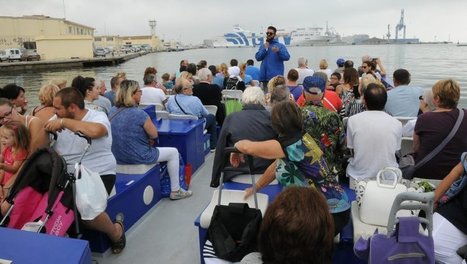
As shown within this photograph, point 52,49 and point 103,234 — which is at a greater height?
point 52,49

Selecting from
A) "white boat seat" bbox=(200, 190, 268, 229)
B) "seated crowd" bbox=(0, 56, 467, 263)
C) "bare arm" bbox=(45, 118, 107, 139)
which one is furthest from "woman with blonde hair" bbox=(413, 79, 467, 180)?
"bare arm" bbox=(45, 118, 107, 139)

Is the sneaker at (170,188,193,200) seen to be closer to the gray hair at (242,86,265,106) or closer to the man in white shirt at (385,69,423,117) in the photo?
the gray hair at (242,86,265,106)

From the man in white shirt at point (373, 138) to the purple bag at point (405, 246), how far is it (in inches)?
41.2

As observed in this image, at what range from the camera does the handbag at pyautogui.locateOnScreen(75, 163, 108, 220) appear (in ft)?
7.14

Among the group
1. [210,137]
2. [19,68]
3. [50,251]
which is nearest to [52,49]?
[19,68]

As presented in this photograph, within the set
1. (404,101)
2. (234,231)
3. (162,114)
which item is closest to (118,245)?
(234,231)

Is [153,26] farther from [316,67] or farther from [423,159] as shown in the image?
[423,159]

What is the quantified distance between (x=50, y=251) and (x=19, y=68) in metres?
39.7

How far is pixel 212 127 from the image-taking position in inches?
204

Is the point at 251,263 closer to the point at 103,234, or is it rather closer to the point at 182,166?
the point at 103,234

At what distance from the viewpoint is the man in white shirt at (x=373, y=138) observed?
99.2 inches

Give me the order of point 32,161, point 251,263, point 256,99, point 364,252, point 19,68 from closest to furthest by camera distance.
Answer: point 251,263 < point 364,252 < point 32,161 < point 256,99 < point 19,68

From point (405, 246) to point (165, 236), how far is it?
189 centimetres

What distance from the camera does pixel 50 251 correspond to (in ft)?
5.72
